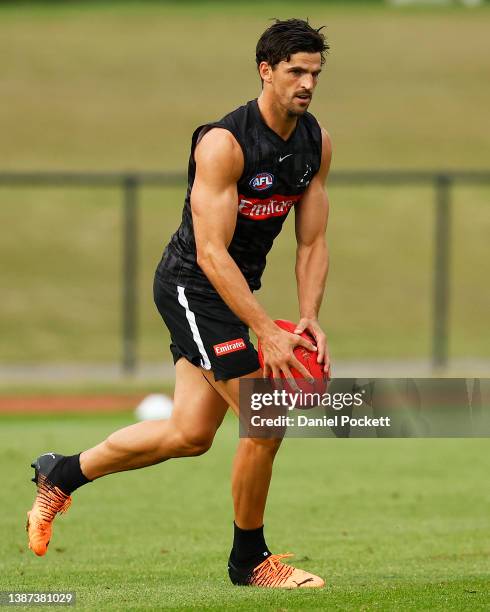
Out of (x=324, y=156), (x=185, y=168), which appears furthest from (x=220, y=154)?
(x=185, y=168)

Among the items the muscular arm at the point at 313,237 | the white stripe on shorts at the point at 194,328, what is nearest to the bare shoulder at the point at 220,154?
the muscular arm at the point at 313,237

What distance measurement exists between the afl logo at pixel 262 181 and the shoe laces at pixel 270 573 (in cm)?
175

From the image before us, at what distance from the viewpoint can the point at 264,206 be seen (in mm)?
6324

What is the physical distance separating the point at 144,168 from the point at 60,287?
24.0 feet

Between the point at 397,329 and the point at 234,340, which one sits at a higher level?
the point at 234,340

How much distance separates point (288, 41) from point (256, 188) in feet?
2.23

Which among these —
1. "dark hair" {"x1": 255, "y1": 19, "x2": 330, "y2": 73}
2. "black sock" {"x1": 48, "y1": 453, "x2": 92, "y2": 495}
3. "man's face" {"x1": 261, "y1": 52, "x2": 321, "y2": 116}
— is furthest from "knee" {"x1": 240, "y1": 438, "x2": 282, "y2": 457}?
"dark hair" {"x1": 255, "y1": 19, "x2": 330, "y2": 73}

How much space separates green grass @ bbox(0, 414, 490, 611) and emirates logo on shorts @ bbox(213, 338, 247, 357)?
1.07 m

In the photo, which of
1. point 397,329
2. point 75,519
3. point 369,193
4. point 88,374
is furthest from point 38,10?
point 75,519

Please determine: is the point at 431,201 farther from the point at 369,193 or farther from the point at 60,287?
the point at 60,287

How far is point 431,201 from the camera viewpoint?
27953 millimetres

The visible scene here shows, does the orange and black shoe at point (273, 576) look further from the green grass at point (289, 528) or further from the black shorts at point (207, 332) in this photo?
the black shorts at point (207, 332)

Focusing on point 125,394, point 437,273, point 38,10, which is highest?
point 38,10

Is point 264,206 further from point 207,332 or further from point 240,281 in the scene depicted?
point 207,332
